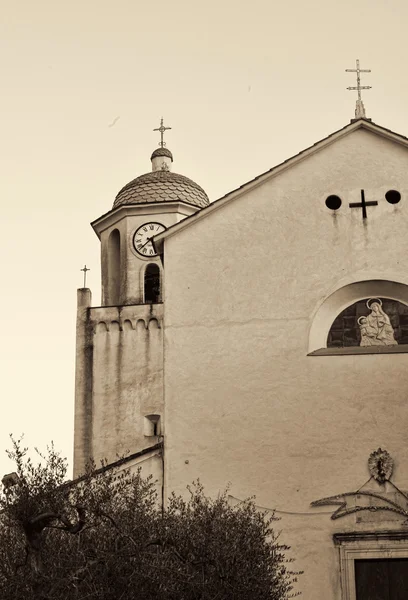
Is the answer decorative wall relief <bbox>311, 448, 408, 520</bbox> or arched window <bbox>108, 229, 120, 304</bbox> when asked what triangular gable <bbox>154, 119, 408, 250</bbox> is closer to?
decorative wall relief <bbox>311, 448, 408, 520</bbox>

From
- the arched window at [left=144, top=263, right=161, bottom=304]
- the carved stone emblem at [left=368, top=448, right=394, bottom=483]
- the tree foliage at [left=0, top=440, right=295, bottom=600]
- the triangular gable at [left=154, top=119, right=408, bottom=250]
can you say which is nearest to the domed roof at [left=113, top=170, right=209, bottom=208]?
the arched window at [left=144, top=263, right=161, bottom=304]

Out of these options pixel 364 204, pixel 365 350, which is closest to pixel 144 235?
pixel 364 204

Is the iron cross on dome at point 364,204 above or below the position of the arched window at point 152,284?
below

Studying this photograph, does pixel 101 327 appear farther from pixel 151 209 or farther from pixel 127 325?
pixel 151 209

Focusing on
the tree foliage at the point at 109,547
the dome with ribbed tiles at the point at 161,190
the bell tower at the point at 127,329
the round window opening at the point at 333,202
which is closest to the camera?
the tree foliage at the point at 109,547

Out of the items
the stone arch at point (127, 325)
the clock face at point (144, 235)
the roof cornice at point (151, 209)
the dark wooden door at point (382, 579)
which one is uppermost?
the roof cornice at point (151, 209)

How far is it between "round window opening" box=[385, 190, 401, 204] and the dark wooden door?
6.39 m

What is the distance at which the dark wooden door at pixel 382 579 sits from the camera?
63.3 feet

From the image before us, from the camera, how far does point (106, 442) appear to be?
2802cm

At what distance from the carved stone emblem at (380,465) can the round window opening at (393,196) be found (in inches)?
182

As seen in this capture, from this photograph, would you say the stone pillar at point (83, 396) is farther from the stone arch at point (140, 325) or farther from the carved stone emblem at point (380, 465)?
the carved stone emblem at point (380, 465)

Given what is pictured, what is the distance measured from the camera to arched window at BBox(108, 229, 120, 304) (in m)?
30.7

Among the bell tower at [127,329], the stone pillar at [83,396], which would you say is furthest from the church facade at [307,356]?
the stone pillar at [83,396]

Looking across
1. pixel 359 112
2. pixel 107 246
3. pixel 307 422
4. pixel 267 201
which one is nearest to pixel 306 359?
pixel 307 422
